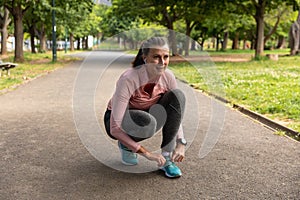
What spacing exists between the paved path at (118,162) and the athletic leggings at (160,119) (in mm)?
400

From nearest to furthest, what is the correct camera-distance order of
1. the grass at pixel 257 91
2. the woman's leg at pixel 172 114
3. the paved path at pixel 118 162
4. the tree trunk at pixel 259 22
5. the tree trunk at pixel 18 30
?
the paved path at pixel 118 162, the woman's leg at pixel 172 114, the grass at pixel 257 91, the tree trunk at pixel 18 30, the tree trunk at pixel 259 22

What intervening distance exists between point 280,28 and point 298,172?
50.3 m

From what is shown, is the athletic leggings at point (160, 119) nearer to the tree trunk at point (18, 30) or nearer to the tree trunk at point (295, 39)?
the tree trunk at point (18, 30)

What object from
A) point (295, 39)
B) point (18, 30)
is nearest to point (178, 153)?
point (18, 30)

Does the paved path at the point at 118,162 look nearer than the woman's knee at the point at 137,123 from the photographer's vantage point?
Yes

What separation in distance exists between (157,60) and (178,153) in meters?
0.87

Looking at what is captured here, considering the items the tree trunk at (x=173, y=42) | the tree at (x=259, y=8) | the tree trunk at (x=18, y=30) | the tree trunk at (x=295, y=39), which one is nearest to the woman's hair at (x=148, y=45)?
the tree trunk at (x=173, y=42)

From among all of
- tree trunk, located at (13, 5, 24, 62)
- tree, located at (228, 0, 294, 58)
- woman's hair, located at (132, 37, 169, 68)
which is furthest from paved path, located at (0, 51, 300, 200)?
tree, located at (228, 0, 294, 58)

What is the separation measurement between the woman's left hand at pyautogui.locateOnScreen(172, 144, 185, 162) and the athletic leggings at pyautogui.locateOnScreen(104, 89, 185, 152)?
0.11 m

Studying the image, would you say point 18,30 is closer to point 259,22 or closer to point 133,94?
point 259,22

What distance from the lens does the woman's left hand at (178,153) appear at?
3.56 m

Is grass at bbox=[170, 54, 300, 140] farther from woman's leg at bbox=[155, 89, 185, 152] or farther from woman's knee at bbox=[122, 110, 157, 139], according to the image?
woman's knee at bbox=[122, 110, 157, 139]

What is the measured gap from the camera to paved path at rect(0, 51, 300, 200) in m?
3.38

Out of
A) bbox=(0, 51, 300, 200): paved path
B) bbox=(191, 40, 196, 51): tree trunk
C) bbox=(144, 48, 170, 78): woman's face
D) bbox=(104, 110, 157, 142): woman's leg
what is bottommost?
bbox=(0, 51, 300, 200): paved path
